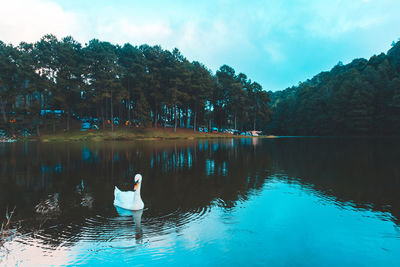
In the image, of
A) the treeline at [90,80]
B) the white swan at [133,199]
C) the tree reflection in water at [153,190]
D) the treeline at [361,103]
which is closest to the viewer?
the tree reflection in water at [153,190]

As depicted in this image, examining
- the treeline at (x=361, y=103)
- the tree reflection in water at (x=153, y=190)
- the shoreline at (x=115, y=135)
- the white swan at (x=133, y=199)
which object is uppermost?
the treeline at (x=361, y=103)

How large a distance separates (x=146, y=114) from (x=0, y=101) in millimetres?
31447

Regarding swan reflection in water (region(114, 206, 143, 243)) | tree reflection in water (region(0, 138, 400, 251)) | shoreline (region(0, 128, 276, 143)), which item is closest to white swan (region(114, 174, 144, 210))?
swan reflection in water (region(114, 206, 143, 243))

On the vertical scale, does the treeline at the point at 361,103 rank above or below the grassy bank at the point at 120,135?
above

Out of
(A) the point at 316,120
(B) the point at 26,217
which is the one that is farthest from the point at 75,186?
(A) the point at 316,120

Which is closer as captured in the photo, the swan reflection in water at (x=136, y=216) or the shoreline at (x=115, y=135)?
the swan reflection in water at (x=136, y=216)

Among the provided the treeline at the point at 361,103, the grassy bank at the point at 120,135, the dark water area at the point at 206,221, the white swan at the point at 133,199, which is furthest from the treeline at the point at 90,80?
the white swan at the point at 133,199

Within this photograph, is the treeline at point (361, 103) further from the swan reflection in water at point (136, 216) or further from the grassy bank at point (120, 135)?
the swan reflection in water at point (136, 216)

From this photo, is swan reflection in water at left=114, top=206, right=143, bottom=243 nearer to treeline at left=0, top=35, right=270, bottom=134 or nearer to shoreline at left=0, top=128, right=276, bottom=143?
shoreline at left=0, top=128, right=276, bottom=143

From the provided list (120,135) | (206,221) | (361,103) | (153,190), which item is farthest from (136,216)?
(361,103)

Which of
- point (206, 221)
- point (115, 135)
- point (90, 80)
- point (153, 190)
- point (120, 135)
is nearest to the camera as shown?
point (206, 221)

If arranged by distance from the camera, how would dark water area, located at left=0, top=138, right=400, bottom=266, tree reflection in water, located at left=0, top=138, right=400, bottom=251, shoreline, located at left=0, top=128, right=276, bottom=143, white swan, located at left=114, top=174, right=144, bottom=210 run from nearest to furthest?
dark water area, located at left=0, top=138, right=400, bottom=266 < tree reflection in water, located at left=0, top=138, right=400, bottom=251 < white swan, located at left=114, top=174, right=144, bottom=210 < shoreline, located at left=0, top=128, right=276, bottom=143

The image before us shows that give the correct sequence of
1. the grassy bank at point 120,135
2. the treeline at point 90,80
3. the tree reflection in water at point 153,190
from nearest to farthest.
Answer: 1. the tree reflection in water at point 153,190
2. the grassy bank at point 120,135
3. the treeline at point 90,80

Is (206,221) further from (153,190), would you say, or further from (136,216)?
(153,190)
